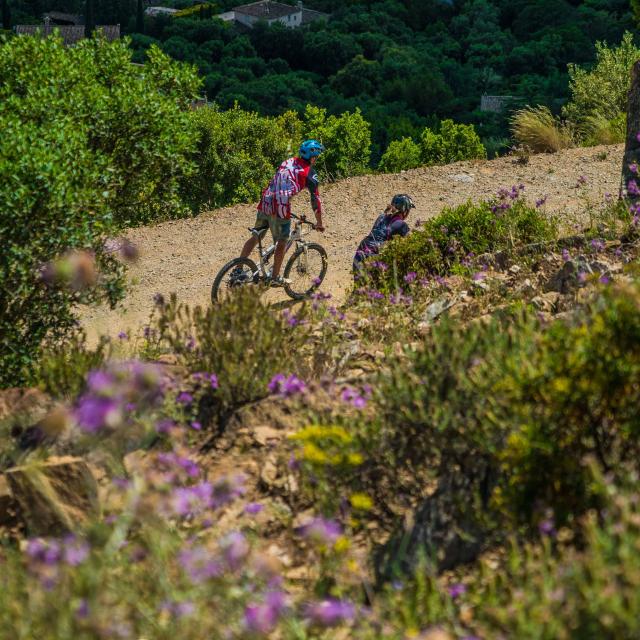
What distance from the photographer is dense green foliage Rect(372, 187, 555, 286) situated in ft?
31.1

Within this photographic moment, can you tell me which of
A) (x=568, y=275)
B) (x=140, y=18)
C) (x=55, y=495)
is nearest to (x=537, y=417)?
(x=55, y=495)

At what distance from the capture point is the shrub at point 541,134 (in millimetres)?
17672

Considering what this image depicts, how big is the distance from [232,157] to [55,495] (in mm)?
26595

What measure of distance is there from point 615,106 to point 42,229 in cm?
1669

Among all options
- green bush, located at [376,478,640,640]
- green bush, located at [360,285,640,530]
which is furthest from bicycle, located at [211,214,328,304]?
green bush, located at [376,478,640,640]

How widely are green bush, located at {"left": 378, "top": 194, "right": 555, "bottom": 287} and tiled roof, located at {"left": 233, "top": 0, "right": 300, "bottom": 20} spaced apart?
102 m

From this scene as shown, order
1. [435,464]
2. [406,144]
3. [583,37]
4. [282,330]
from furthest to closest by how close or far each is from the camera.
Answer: [583,37], [406,144], [282,330], [435,464]

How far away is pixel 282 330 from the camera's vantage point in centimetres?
592

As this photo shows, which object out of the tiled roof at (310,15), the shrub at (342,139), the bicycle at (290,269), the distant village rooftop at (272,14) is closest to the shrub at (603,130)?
the bicycle at (290,269)

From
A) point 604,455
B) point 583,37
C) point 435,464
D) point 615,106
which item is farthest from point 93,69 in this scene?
point 583,37

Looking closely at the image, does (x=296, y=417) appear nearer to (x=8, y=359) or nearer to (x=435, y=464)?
(x=435, y=464)

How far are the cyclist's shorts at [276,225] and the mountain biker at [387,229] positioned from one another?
2.70 feet

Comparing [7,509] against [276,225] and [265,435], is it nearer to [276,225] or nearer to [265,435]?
[265,435]

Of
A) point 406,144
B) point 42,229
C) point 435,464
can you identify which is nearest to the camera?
point 435,464
